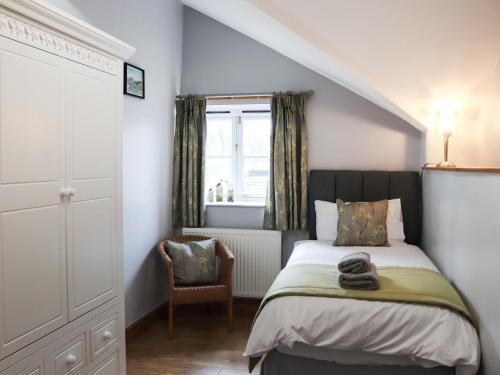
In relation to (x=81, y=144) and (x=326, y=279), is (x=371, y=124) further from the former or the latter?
(x=81, y=144)

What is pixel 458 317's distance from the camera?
79.8 inches

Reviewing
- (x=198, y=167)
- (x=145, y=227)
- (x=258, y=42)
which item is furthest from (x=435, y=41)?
(x=145, y=227)

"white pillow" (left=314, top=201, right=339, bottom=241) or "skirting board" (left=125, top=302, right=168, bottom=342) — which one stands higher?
"white pillow" (left=314, top=201, right=339, bottom=241)

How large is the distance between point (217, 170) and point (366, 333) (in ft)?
8.35

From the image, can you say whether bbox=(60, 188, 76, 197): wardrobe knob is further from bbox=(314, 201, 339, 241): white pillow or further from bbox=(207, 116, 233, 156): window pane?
bbox=(207, 116, 233, 156): window pane

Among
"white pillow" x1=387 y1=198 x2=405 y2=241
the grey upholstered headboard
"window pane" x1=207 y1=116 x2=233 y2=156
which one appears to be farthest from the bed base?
"window pane" x1=207 y1=116 x2=233 y2=156

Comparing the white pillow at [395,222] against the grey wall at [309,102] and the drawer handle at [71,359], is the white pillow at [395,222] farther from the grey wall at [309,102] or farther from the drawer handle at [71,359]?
the drawer handle at [71,359]

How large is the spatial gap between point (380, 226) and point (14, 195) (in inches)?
104

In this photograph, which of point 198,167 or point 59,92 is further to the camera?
point 198,167

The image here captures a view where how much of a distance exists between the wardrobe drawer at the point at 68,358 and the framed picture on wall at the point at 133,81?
1829 millimetres

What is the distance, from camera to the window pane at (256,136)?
13.6ft

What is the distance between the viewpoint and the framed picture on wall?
10.1 feet

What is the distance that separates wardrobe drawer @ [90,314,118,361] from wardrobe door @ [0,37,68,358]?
0.89ft

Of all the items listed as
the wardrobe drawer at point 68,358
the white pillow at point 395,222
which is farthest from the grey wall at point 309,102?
the wardrobe drawer at point 68,358
